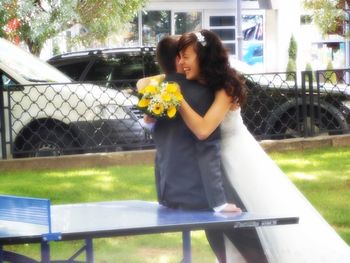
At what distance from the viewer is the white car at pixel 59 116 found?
1054 cm

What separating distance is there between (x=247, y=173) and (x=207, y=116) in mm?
415

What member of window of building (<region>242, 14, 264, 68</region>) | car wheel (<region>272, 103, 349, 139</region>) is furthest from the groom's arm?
window of building (<region>242, 14, 264, 68</region>)

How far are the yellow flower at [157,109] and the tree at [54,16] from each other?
3.86 m

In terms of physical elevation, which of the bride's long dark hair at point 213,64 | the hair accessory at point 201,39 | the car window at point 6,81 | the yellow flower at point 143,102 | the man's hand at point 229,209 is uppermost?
the hair accessory at point 201,39

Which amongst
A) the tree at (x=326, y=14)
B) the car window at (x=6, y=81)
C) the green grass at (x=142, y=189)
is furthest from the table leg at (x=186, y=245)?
the tree at (x=326, y=14)

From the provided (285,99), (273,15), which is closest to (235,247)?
(285,99)

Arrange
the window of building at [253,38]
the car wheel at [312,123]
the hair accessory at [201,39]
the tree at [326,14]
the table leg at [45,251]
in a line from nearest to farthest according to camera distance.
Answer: the table leg at [45,251] → the hair accessory at [201,39] → the car wheel at [312,123] → the tree at [326,14] → the window of building at [253,38]

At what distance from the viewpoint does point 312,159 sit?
10.8m

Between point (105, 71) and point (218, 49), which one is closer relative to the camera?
point (218, 49)

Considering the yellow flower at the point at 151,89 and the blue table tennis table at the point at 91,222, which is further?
the yellow flower at the point at 151,89

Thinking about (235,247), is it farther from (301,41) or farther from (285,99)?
(301,41)

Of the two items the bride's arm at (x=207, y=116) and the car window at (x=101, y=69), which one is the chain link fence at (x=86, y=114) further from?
the bride's arm at (x=207, y=116)

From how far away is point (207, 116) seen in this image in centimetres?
445

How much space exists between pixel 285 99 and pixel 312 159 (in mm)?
1292
